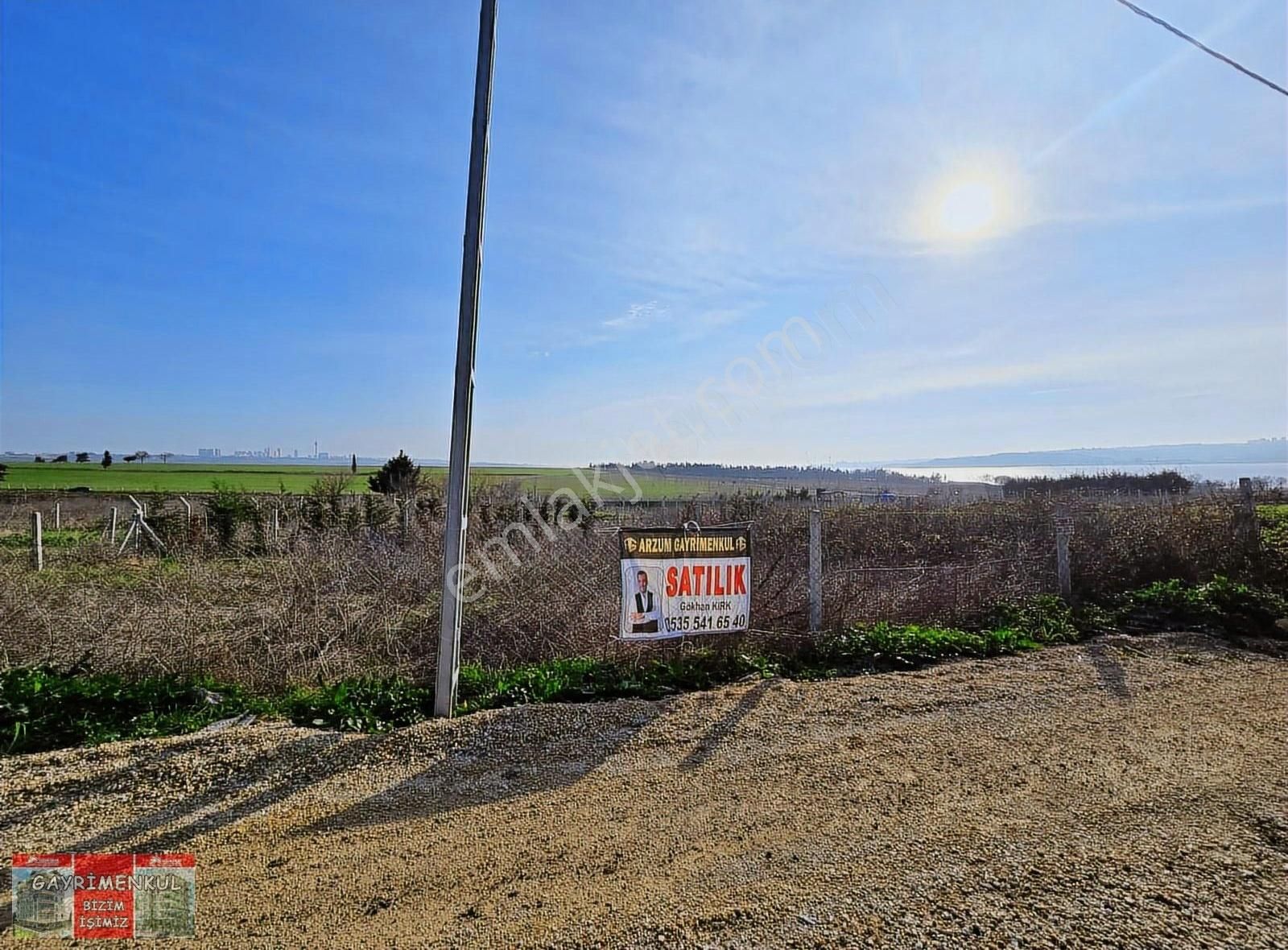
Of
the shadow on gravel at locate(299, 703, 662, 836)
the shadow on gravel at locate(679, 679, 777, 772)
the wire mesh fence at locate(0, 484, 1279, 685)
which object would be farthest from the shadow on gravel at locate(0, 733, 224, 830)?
the shadow on gravel at locate(679, 679, 777, 772)

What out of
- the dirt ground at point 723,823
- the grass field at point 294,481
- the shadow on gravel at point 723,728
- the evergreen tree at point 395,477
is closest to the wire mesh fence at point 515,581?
the shadow on gravel at point 723,728

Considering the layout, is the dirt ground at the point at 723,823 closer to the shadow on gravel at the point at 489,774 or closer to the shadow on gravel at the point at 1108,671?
the shadow on gravel at the point at 489,774

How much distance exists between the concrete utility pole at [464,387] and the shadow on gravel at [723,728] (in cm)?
199

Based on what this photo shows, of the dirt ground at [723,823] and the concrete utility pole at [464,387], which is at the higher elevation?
the concrete utility pole at [464,387]

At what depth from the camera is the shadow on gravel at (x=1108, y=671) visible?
18.5ft

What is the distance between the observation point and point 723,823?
3.42 m

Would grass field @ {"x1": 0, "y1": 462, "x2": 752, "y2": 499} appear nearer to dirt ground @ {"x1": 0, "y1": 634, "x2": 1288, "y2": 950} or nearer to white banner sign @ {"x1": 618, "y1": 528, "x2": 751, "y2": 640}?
white banner sign @ {"x1": 618, "y1": 528, "x2": 751, "y2": 640}

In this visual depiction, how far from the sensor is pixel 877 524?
13312 millimetres

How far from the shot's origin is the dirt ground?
262 cm

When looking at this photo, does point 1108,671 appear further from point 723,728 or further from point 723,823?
point 723,823

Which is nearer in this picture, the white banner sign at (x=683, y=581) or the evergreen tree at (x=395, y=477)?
the white banner sign at (x=683, y=581)

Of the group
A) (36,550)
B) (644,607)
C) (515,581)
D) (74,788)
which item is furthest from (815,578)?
(36,550)

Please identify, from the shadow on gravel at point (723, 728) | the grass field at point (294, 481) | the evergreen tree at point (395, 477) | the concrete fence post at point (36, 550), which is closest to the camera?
the shadow on gravel at point (723, 728)

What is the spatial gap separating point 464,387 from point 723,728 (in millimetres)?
3345
